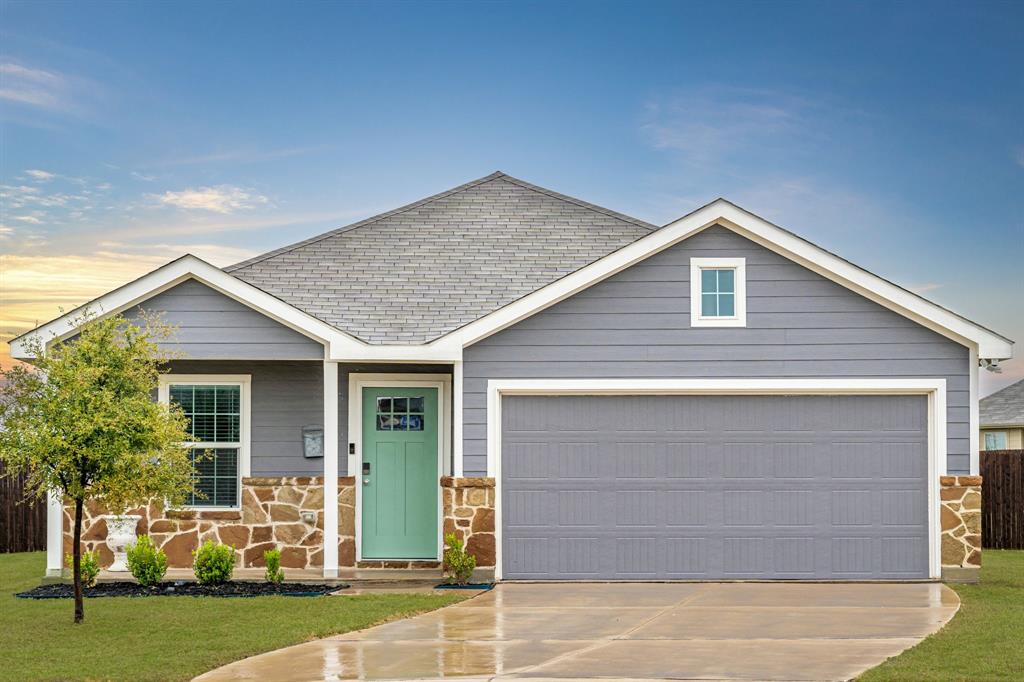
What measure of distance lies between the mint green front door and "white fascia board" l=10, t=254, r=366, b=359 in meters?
1.64

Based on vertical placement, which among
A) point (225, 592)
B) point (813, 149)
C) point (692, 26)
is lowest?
point (225, 592)

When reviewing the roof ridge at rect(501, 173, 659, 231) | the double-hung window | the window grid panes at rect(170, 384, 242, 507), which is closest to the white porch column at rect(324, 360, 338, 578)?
the window grid panes at rect(170, 384, 242, 507)

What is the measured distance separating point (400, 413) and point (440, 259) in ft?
8.95

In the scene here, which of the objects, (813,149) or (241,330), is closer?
(241,330)

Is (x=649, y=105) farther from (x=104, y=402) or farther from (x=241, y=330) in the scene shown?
(x=104, y=402)

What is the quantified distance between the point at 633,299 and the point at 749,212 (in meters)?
1.75

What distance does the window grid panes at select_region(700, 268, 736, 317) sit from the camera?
14.7 m

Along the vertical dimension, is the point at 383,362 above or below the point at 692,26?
below

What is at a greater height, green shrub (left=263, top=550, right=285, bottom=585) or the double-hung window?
the double-hung window

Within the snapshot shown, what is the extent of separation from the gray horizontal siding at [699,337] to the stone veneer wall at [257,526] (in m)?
2.31

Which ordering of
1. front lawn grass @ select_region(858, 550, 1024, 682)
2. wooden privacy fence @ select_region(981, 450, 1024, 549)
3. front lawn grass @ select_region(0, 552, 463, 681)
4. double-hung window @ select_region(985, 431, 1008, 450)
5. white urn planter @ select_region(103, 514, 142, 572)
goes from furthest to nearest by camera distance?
double-hung window @ select_region(985, 431, 1008, 450) < wooden privacy fence @ select_region(981, 450, 1024, 549) < white urn planter @ select_region(103, 514, 142, 572) < front lawn grass @ select_region(0, 552, 463, 681) < front lawn grass @ select_region(858, 550, 1024, 682)

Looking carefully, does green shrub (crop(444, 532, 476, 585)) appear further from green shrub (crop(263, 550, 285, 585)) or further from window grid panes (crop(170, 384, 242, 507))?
window grid panes (crop(170, 384, 242, 507))

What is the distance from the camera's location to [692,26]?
2141cm

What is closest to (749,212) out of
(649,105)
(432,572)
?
(432,572)
